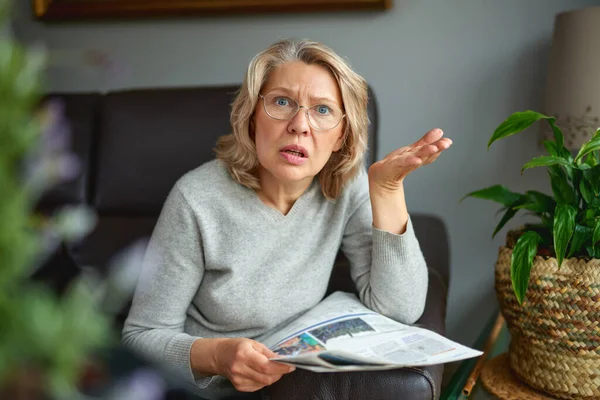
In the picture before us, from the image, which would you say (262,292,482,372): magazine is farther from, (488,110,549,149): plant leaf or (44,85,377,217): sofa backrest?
(44,85,377,217): sofa backrest

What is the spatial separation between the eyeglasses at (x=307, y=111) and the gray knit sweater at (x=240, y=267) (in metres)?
0.18

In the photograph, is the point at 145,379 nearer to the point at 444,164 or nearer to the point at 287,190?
the point at 287,190

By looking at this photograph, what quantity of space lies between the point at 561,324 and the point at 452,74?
945 mm

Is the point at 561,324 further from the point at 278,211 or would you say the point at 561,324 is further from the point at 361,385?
A: the point at 278,211

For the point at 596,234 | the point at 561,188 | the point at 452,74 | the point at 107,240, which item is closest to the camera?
the point at 596,234

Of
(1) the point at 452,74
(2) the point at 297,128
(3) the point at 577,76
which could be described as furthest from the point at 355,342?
(1) the point at 452,74

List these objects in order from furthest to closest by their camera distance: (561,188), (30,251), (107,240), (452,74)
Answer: (452,74), (107,240), (561,188), (30,251)

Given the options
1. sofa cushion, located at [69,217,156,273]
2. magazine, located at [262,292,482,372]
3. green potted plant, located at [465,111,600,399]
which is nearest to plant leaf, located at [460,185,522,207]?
green potted plant, located at [465,111,600,399]

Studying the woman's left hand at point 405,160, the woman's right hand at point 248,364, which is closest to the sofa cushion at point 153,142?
the woman's left hand at point 405,160

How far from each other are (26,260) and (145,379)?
63mm

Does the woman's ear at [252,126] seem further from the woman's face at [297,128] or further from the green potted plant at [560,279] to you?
the green potted plant at [560,279]

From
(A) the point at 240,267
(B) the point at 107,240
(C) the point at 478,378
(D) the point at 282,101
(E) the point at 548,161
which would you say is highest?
(D) the point at 282,101

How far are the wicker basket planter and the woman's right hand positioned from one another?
1.76ft

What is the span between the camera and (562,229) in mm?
1212
